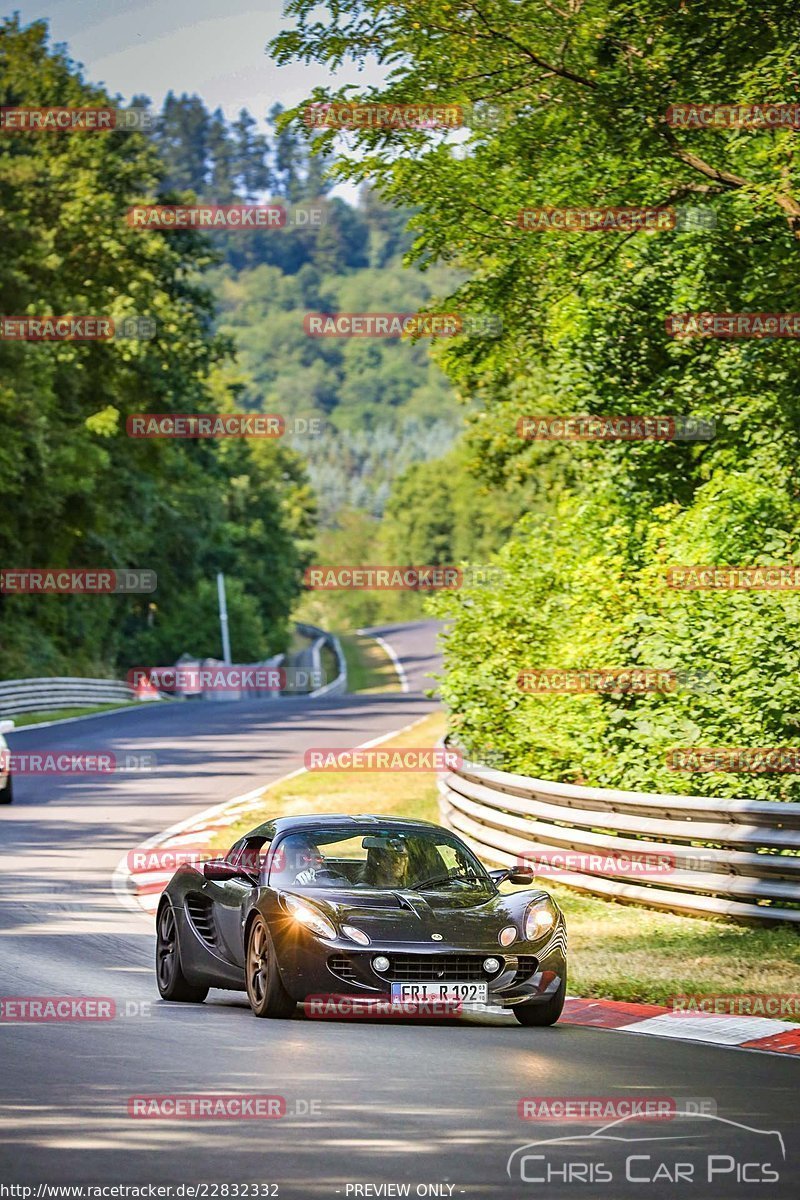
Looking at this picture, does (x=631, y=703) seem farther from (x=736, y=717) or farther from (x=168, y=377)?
(x=168, y=377)

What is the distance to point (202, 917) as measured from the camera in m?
11.2

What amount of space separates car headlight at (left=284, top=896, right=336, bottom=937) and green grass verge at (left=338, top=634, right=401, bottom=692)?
79.3 m

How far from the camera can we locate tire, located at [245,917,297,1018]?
394 inches

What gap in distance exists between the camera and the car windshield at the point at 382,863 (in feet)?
34.5

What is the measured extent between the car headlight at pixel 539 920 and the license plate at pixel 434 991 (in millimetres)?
490

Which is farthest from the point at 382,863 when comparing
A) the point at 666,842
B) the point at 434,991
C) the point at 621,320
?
the point at 621,320

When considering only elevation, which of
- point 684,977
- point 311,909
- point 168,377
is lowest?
point 684,977

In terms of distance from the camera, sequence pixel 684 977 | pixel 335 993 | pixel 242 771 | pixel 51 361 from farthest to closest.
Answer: pixel 51 361 → pixel 242 771 → pixel 684 977 → pixel 335 993

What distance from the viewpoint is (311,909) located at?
999 cm

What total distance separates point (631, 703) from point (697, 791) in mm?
1891

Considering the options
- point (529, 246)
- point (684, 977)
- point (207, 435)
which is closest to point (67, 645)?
point (207, 435)
